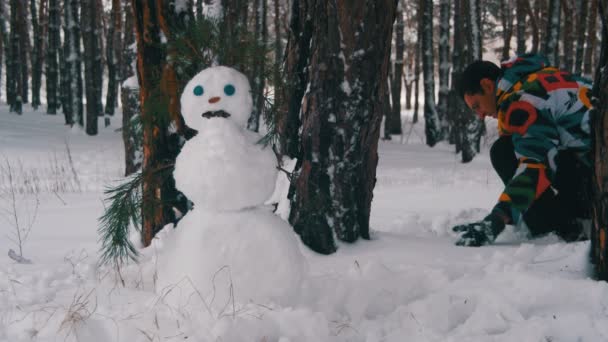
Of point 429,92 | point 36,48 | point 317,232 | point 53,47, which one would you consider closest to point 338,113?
point 317,232

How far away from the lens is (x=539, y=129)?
2746 millimetres

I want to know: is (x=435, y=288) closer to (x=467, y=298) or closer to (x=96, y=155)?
(x=467, y=298)

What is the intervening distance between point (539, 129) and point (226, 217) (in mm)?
1887

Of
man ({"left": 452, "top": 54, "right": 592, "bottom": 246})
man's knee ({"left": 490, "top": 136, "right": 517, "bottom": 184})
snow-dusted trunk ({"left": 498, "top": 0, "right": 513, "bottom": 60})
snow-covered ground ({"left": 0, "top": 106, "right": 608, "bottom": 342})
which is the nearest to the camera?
snow-covered ground ({"left": 0, "top": 106, "right": 608, "bottom": 342})

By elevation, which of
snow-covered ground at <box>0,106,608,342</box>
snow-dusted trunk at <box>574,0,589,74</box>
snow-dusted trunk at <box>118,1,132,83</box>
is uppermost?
snow-dusted trunk at <box>574,0,589,74</box>

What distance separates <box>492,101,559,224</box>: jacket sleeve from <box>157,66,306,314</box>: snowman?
1.49m

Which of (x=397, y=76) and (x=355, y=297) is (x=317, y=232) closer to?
(x=355, y=297)

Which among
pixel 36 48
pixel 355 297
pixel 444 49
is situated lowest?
pixel 355 297

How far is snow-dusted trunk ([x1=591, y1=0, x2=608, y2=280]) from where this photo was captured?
74.7 inches

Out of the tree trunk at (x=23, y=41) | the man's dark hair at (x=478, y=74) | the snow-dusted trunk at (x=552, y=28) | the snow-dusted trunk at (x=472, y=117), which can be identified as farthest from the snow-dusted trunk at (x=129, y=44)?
the tree trunk at (x=23, y=41)

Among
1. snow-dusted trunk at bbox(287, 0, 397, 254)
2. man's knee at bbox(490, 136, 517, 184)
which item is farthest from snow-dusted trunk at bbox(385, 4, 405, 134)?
snow-dusted trunk at bbox(287, 0, 397, 254)

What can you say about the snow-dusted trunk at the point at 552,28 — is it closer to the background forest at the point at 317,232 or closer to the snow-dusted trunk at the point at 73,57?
the background forest at the point at 317,232

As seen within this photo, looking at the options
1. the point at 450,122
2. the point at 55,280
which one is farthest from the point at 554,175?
the point at 450,122

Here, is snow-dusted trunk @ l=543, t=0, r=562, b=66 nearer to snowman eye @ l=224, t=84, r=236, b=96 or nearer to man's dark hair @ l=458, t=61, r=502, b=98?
man's dark hair @ l=458, t=61, r=502, b=98
